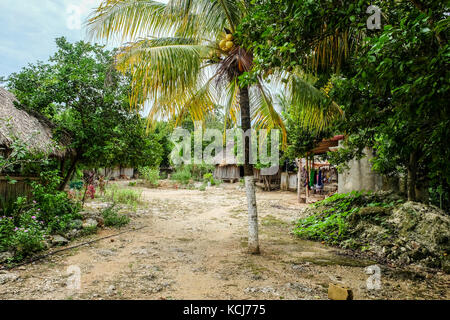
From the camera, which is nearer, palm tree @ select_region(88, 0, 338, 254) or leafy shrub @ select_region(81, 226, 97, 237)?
palm tree @ select_region(88, 0, 338, 254)

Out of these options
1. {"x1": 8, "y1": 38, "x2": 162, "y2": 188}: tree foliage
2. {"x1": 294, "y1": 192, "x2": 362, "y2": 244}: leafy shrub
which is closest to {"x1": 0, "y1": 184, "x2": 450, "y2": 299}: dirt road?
{"x1": 294, "y1": 192, "x2": 362, "y2": 244}: leafy shrub

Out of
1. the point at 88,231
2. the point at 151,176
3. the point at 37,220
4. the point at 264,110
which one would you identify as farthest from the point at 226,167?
the point at 37,220

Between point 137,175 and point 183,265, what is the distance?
2265cm

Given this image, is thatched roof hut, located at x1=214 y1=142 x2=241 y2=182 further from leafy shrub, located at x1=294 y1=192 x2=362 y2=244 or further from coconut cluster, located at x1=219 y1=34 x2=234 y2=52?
coconut cluster, located at x1=219 y1=34 x2=234 y2=52

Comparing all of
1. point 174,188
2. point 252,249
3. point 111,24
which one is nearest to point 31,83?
point 111,24

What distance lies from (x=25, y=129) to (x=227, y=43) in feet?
16.3

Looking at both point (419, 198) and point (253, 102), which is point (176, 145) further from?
point (419, 198)

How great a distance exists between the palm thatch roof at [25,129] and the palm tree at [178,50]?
2.61 metres

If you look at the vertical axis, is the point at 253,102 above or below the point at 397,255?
above

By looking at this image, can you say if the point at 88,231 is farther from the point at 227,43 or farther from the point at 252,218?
the point at 227,43

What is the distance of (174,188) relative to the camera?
1958 centimetres

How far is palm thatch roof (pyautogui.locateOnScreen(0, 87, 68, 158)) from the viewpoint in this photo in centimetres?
531

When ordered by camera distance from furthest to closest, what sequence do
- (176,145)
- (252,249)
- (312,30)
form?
(176,145)
(252,249)
(312,30)

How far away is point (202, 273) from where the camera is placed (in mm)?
3926
